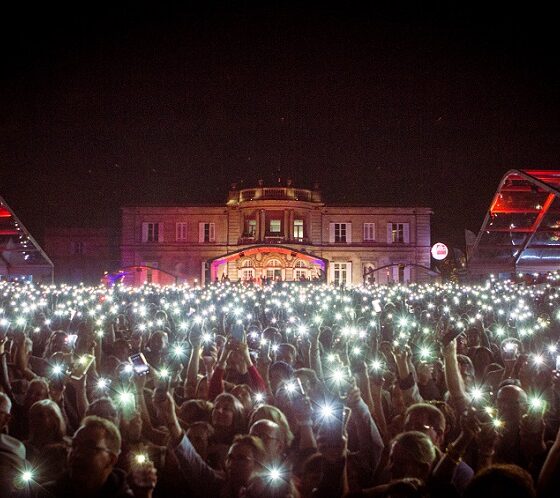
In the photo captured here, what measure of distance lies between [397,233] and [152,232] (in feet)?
80.3

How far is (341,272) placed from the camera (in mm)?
62125

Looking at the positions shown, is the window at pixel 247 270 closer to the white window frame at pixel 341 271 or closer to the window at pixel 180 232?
the window at pixel 180 232

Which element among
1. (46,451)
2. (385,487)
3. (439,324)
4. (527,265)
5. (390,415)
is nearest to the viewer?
(385,487)

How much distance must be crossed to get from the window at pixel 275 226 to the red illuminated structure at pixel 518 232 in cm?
2151

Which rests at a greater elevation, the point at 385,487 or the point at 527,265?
the point at 527,265

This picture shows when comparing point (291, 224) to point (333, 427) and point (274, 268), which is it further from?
point (333, 427)

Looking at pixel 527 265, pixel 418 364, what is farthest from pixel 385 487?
pixel 527 265

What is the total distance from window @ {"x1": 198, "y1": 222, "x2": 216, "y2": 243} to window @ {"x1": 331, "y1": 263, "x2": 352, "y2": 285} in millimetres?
12311

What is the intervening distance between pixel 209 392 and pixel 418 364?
253cm

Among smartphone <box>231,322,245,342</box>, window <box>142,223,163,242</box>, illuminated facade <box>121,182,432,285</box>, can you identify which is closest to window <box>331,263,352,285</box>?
illuminated facade <box>121,182,432,285</box>

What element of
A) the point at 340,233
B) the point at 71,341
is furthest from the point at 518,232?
the point at 71,341

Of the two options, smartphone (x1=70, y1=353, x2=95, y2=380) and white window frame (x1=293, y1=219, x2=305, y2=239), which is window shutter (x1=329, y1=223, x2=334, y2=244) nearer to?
white window frame (x1=293, y1=219, x2=305, y2=239)

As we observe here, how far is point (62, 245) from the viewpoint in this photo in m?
61.6

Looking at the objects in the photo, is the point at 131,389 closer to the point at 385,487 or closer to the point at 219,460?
the point at 219,460
